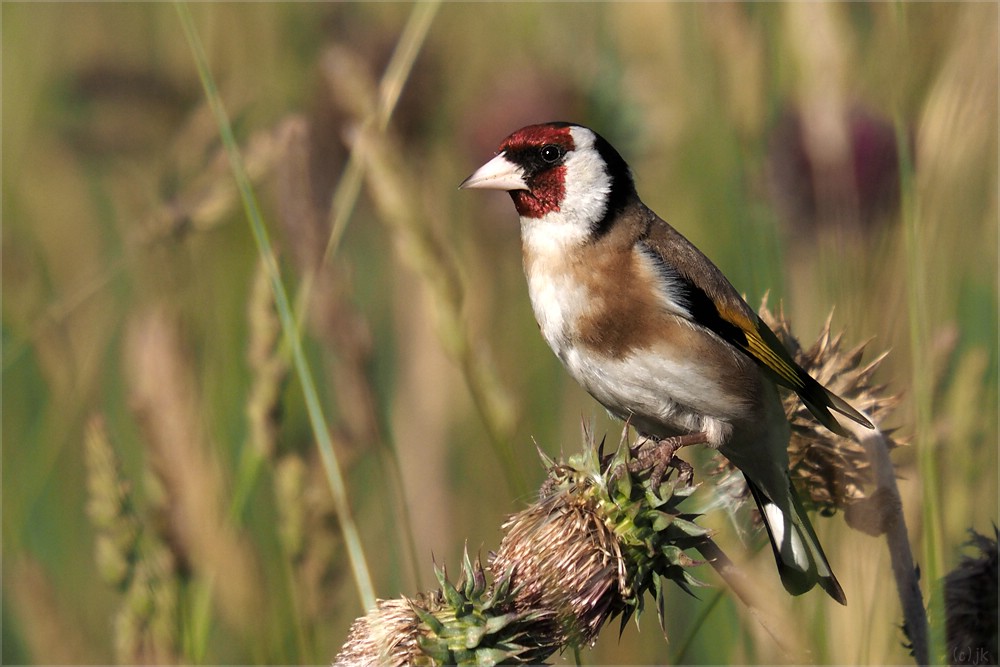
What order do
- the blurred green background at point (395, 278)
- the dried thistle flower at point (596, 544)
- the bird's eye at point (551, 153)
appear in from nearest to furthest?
1. the dried thistle flower at point (596, 544)
2. the blurred green background at point (395, 278)
3. the bird's eye at point (551, 153)

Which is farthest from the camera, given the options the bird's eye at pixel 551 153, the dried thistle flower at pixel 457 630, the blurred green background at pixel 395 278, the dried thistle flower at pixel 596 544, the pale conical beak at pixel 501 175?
the bird's eye at pixel 551 153

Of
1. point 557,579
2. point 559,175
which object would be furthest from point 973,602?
point 559,175

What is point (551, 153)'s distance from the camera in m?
3.33

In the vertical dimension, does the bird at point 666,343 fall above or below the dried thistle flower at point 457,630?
above

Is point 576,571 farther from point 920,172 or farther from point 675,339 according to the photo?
point 920,172

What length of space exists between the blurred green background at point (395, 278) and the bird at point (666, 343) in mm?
177

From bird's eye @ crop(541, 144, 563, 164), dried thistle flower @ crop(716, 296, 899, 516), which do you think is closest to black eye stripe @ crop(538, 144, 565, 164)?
bird's eye @ crop(541, 144, 563, 164)

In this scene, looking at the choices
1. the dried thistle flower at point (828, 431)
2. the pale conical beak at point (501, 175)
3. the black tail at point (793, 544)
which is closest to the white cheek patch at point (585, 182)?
the pale conical beak at point (501, 175)

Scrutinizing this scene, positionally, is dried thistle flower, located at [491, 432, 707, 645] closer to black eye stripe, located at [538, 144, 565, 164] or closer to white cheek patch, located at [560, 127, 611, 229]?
white cheek patch, located at [560, 127, 611, 229]

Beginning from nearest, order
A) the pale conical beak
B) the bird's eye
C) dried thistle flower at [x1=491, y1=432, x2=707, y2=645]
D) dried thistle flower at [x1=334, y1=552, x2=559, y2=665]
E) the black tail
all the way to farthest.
Answer: dried thistle flower at [x1=334, y1=552, x2=559, y2=665] → dried thistle flower at [x1=491, y1=432, x2=707, y2=645] → the black tail → the pale conical beak → the bird's eye

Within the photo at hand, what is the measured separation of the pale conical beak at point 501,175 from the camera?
3.21m

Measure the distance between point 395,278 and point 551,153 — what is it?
1.71m

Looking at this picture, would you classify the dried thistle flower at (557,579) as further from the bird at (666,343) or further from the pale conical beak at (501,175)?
the pale conical beak at (501,175)

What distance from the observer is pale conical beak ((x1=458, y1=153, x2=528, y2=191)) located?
321 centimetres
